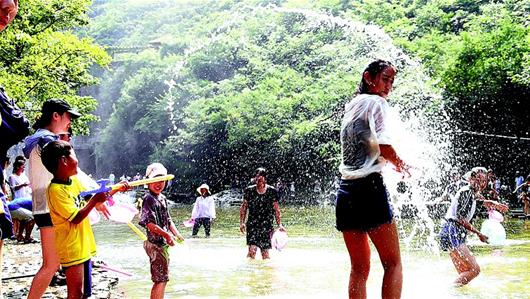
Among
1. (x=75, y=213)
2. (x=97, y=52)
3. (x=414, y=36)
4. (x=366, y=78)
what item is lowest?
(x=75, y=213)

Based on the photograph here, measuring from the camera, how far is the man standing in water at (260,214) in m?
11.1

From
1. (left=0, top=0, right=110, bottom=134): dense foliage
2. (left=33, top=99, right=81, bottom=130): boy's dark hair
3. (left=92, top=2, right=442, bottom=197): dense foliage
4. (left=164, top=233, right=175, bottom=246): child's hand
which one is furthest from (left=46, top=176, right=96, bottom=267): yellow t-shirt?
(left=92, top=2, right=442, bottom=197): dense foliage

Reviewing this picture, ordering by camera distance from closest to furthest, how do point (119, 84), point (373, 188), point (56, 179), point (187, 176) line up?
1. point (373, 188)
2. point (56, 179)
3. point (187, 176)
4. point (119, 84)

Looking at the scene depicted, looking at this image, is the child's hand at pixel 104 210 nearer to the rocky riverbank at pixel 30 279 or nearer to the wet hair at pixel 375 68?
the rocky riverbank at pixel 30 279

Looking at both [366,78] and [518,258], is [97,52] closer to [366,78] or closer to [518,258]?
[518,258]

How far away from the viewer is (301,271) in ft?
31.3

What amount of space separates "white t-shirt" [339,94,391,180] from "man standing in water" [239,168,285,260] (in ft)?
21.0

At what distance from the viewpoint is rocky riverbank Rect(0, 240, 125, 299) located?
20.8 ft

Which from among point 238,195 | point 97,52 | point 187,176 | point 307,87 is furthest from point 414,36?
point 97,52

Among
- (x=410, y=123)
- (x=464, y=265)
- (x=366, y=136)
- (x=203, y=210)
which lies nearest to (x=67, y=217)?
(x=366, y=136)

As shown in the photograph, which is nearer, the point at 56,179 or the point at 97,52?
the point at 56,179

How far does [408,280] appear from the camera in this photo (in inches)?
331

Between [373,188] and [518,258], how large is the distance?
710 centimetres

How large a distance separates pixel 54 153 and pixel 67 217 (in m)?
0.44
